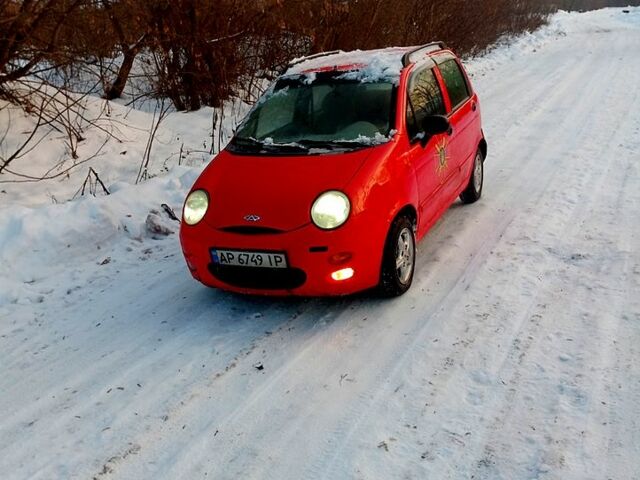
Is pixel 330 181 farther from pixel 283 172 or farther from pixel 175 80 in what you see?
pixel 175 80

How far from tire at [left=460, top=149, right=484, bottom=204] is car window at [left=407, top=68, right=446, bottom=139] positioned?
105 centimetres

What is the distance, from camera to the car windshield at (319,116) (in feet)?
15.6

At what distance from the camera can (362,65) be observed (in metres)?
5.34

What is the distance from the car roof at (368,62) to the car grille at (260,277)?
2.11 metres

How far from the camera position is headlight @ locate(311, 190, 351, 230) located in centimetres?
406

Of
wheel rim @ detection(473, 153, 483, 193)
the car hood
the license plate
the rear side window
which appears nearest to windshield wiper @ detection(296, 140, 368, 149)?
the car hood

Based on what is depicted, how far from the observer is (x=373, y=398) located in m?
3.40

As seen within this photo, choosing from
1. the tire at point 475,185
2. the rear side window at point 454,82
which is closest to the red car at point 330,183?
the rear side window at point 454,82

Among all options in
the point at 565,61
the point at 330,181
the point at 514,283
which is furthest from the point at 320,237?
the point at 565,61

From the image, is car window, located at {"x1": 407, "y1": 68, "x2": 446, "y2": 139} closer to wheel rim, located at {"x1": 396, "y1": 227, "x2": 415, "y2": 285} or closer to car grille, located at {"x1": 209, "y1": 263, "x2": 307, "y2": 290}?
wheel rim, located at {"x1": 396, "y1": 227, "x2": 415, "y2": 285}

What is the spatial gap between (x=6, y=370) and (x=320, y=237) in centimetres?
227

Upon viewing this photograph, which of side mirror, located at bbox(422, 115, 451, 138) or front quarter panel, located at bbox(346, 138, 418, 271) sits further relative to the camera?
side mirror, located at bbox(422, 115, 451, 138)

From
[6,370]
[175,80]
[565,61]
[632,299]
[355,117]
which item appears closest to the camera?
[6,370]

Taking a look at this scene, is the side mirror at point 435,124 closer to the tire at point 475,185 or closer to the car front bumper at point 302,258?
the car front bumper at point 302,258
